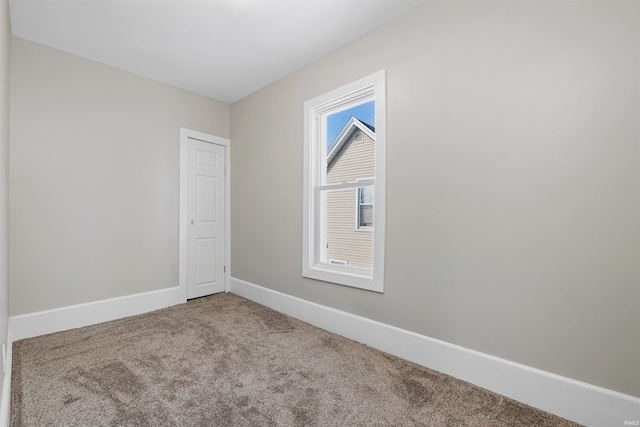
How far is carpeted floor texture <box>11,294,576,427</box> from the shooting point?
4.96ft

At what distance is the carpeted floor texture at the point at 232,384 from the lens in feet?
4.96

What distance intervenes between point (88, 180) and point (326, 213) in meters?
2.40

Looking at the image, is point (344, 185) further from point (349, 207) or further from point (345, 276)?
point (345, 276)

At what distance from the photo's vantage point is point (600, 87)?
1.44 m

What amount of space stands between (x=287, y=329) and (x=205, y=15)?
275cm

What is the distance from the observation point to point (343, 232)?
287cm

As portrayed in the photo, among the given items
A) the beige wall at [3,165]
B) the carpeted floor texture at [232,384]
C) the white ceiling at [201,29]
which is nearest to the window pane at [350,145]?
the white ceiling at [201,29]

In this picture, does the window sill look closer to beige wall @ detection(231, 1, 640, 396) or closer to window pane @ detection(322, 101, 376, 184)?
beige wall @ detection(231, 1, 640, 396)

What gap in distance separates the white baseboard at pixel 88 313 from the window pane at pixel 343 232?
197 cm

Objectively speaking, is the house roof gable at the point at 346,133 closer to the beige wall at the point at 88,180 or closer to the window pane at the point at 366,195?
the window pane at the point at 366,195

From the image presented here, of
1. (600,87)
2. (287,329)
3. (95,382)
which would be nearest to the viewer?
(600,87)

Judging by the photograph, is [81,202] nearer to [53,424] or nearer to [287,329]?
[53,424]

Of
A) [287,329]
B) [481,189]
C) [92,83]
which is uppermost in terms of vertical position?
[92,83]

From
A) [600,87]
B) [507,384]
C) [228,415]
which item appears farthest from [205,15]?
[507,384]
